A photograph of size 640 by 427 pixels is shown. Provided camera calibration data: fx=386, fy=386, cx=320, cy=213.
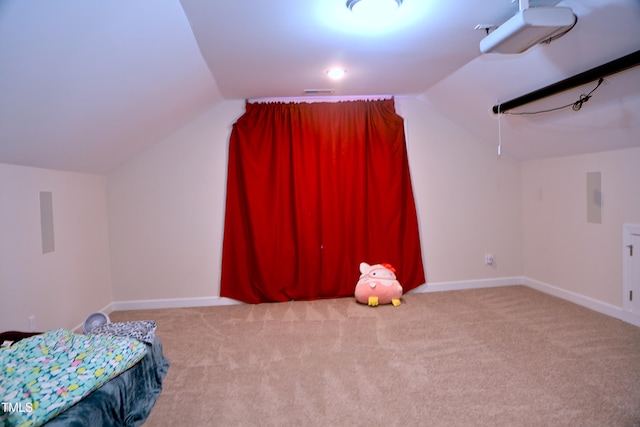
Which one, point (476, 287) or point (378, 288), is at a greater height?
point (378, 288)

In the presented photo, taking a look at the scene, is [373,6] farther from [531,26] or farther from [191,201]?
[191,201]

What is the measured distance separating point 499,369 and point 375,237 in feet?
6.38

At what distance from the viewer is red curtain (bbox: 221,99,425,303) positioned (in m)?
3.96

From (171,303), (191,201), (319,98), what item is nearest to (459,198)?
(319,98)

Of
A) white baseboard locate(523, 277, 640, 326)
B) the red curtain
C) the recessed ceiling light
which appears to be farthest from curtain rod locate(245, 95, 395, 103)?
white baseboard locate(523, 277, 640, 326)

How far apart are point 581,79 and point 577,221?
1.68 m

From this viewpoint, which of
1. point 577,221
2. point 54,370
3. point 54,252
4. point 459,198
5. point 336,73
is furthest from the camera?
point 459,198

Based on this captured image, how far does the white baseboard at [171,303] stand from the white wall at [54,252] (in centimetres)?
16

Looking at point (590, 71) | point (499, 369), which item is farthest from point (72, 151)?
point (590, 71)

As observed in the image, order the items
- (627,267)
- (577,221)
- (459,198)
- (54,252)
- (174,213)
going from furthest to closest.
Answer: (459,198)
(174,213)
(577,221)
(627,267)
(54,252)

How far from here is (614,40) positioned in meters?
2.17

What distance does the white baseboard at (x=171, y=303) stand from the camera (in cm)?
391

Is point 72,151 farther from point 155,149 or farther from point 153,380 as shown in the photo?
point 153,380

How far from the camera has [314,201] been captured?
4.05 meters
